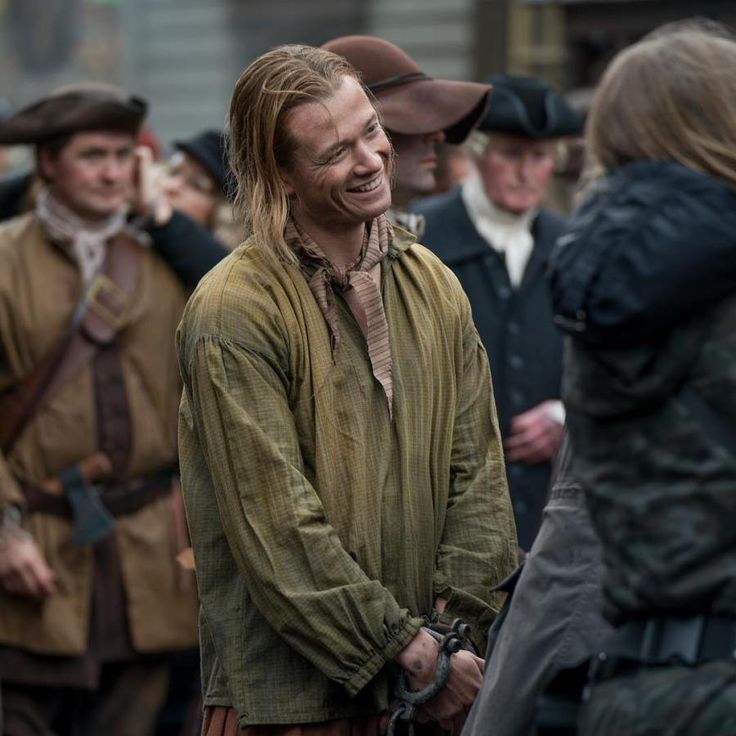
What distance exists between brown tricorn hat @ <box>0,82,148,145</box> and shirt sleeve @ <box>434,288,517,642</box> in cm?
272

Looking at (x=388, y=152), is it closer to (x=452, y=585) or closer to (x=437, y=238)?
(x=452, y=585)

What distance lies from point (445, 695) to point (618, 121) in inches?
47.2

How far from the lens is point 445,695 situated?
11.1 ft

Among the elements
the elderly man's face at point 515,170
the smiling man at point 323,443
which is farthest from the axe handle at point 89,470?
the smiling man at point 323,443

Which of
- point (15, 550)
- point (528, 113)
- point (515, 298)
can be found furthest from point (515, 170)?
point (15, 550)

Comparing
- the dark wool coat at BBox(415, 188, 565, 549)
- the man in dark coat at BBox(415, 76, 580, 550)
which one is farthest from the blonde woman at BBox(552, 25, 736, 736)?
the dark wool coat at BBox(415, 188, 565, 549)

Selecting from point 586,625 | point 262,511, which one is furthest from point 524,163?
point 586,625

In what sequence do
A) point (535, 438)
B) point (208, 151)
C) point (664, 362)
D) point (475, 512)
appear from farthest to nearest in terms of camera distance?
point (208, 151) → point (535, 438) → point (475, 512) → point (664, 362)

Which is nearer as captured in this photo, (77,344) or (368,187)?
(368,187)

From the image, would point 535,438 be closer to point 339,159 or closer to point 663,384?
point 339,159

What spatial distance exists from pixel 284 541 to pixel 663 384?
989 mm

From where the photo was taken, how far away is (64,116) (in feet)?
20.1

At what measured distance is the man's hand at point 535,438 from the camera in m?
5.62

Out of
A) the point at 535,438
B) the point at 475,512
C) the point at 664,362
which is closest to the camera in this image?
the point at 664,362
